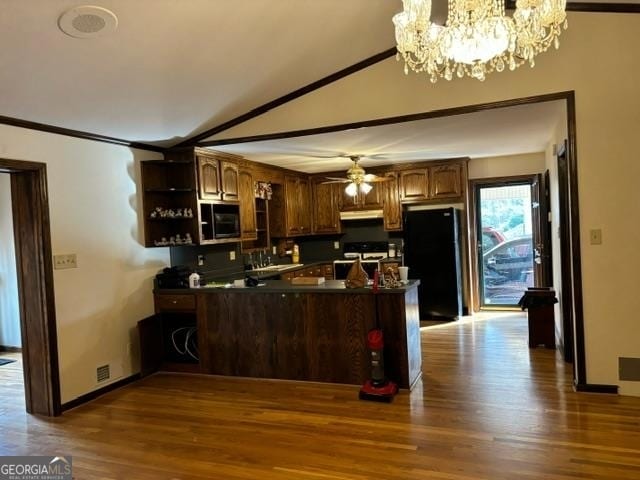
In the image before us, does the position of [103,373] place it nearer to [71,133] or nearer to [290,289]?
[290,289]

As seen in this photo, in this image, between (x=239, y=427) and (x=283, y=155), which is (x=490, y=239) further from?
(x=239, y=427)

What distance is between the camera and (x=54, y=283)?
3.78 m

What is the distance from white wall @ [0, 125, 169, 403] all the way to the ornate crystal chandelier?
294 cm

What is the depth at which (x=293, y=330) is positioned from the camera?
4172mm

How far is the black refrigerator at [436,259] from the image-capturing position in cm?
638

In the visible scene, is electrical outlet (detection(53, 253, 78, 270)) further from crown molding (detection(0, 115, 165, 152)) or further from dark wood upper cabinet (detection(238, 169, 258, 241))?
dark wood upper cabinet (detection(238, 169, 258, 241))

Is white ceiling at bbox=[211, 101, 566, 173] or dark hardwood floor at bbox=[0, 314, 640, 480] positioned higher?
white ceiling at bbox=[211, 101, 566, 173]

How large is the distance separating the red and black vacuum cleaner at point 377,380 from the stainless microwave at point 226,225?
2.19 metres

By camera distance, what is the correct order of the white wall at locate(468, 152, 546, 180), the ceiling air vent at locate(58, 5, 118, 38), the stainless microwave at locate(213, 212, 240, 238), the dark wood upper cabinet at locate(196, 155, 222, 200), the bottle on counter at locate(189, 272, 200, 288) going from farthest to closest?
the white wall at locate(468, 152, 546, 180) < the stainless microwave at locate(213, 212, 240, 238) < the dark wood upper cabinet at locate(196, 155, 222, 200) < the bottle on counter at locate(189, 272, 200, 288) < the ceiling air vent at locate(58, 5, 118, 38)

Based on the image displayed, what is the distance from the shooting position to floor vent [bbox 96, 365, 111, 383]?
416cm

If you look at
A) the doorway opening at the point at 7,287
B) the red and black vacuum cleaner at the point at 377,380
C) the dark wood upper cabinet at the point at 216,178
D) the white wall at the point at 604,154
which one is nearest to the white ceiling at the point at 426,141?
the dark wood upper cabinet at the point at 216,178

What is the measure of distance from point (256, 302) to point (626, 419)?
115 inches

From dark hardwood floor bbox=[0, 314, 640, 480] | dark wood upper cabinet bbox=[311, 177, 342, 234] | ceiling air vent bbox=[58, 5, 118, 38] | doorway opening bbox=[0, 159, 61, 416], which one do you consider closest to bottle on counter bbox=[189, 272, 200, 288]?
dark hardwood floor bbox=[0, 314, 640, 480]

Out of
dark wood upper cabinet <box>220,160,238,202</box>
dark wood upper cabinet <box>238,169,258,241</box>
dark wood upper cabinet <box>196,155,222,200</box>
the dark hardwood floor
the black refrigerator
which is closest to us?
the dark hardwood floor
